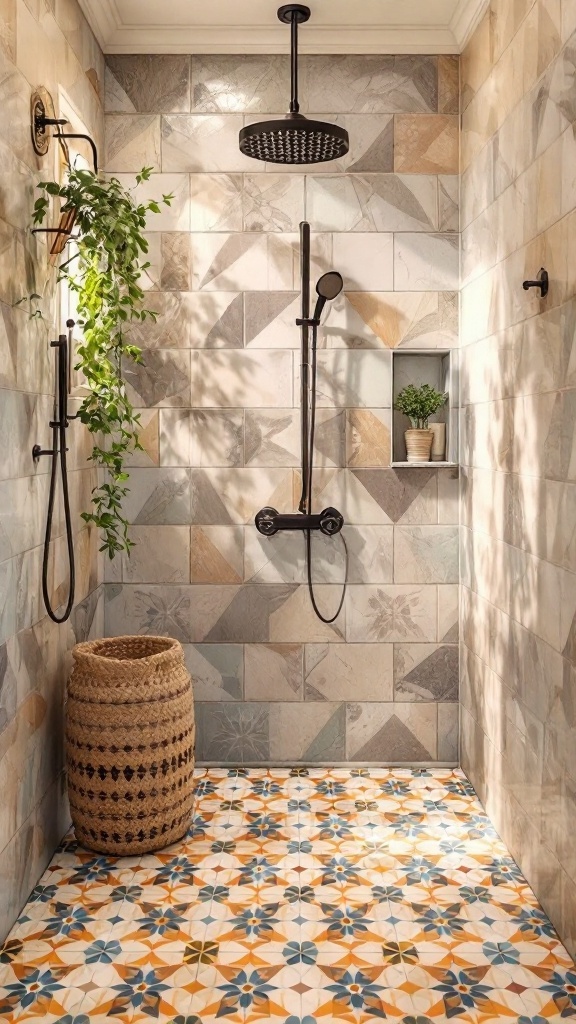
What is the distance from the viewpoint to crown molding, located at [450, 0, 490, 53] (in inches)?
116

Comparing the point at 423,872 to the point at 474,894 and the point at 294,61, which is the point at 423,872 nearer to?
the point at 474,894

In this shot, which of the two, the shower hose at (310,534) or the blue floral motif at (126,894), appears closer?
the blue floral motif at (126,894)

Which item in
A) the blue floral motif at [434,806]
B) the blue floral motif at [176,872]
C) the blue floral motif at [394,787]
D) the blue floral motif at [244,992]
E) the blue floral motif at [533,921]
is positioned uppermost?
the blue floral motif at [394,787]

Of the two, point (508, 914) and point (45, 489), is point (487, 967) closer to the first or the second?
point (508, 914)

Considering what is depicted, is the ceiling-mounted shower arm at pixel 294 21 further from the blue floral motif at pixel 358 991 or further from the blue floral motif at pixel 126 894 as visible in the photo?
the blue floral motif at pixel 358 991

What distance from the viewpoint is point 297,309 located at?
3.37 meters

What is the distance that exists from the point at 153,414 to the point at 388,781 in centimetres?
159

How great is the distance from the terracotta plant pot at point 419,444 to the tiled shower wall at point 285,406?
0.26 feet

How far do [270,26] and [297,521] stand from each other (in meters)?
1.75

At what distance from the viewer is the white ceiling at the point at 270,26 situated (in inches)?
121

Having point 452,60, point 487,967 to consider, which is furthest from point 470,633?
point 452,60

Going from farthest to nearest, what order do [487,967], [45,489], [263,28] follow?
[263,28]
[45,489]
[487,967]

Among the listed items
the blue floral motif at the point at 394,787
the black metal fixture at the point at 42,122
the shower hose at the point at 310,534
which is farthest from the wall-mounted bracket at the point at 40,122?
the blue floral motif at the point at 394,787

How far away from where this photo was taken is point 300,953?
2170 millimetres
